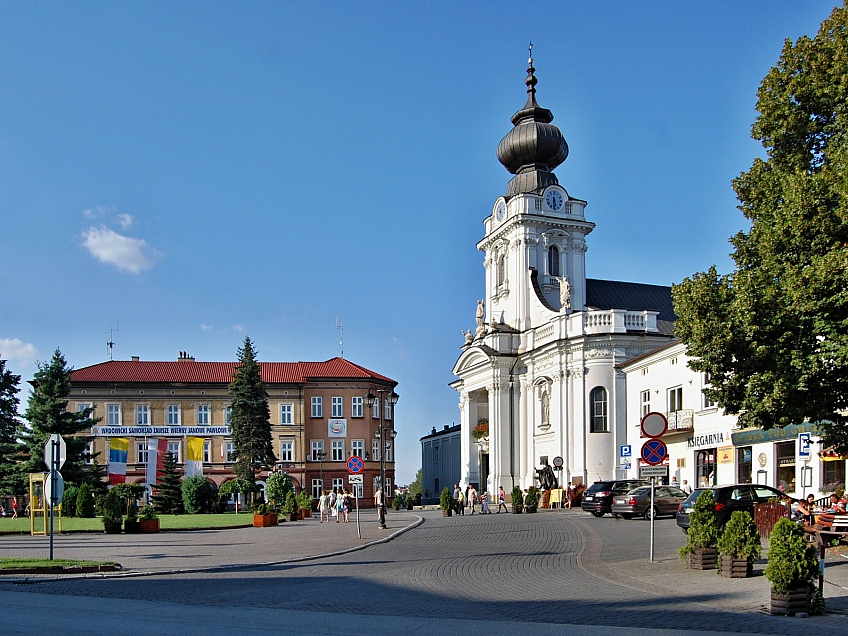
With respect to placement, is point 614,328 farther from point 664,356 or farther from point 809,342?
point 809,342

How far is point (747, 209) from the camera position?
19.2 metres

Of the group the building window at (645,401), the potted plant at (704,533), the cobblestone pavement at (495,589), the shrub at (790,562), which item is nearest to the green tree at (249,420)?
the building window at (645,401)

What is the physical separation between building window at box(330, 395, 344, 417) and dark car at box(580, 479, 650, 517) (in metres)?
39.7

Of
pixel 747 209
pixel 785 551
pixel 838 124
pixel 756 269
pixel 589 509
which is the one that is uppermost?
pixel 838 124

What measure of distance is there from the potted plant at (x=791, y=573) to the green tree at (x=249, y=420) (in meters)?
55.1

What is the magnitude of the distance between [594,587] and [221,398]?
63447 millimetres

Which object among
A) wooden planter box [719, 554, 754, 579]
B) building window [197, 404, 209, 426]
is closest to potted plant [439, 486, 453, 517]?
wooden planter box [719, 554, 754, 579]

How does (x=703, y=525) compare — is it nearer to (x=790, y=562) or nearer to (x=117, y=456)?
(x=790, y=562)

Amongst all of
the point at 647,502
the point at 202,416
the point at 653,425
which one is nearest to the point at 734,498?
the point at 653,425

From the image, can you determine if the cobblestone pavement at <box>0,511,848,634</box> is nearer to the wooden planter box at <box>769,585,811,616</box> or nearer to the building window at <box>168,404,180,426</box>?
the wooden planter box at <box>769,585,811,616</box>

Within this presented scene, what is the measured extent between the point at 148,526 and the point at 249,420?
32.4 metres

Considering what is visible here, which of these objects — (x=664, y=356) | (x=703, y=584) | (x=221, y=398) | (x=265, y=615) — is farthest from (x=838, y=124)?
(x=221, y=398)

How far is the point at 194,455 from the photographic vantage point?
58375 mm

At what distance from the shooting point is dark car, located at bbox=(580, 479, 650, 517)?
128 ft
